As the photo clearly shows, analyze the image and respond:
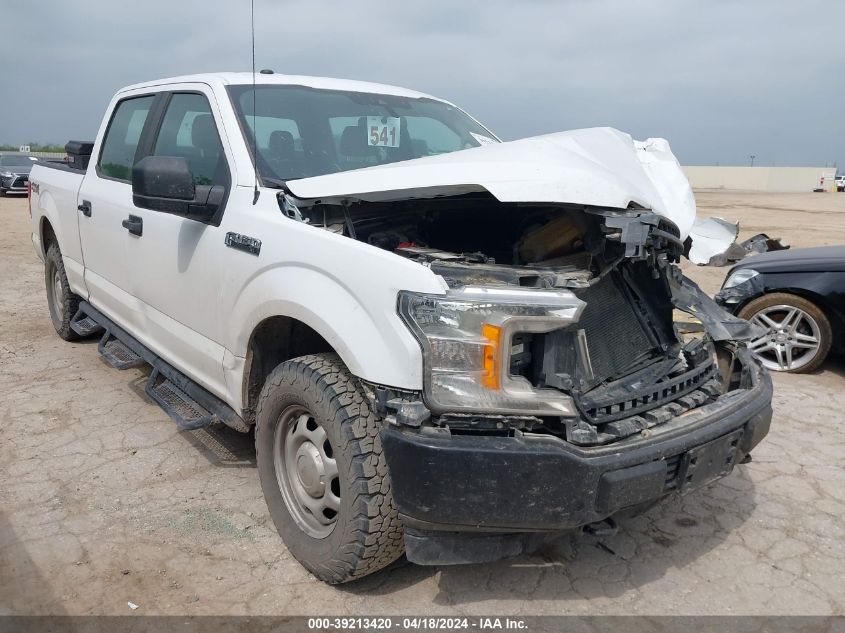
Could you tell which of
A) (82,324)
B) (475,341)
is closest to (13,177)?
(82,324)

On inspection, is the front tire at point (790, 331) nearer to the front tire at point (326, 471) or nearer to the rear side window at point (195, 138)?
the front tire at point (326, 471)

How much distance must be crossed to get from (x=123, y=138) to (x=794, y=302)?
4.88 metres

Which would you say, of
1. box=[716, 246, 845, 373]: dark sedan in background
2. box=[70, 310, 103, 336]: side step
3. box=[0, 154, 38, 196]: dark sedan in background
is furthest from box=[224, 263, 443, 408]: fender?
box=[0, 154, 38, 196]: dark sedan in background

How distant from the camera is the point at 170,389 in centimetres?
385

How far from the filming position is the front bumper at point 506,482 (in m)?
2.16

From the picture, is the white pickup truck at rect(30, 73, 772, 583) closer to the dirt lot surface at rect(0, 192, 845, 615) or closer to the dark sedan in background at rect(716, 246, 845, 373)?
the dirt lot surface at rect(0, 192, 845, 615)

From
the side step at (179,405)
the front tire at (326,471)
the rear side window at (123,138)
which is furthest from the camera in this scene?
the rear side window at (123,138)

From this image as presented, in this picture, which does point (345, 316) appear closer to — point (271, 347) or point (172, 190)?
point (271, 347)

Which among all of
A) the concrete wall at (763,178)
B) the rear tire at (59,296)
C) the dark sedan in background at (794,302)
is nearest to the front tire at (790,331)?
the dark sedan in background at (794,302)

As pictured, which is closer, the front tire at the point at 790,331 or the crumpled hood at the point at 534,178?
the crumpled hood at the point at 534,178

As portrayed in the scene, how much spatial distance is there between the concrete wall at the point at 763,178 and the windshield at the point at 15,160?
143 ft

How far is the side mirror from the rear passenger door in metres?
0.06

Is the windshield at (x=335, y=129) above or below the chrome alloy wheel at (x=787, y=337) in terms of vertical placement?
above

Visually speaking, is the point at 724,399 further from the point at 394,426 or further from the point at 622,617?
the point at 394,426
